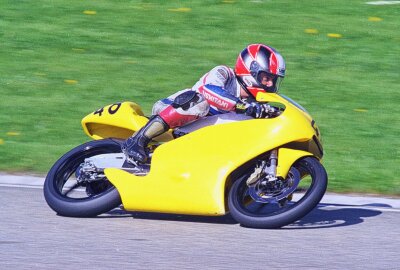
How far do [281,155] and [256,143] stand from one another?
198 millimetres

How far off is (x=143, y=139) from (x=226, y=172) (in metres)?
0.72

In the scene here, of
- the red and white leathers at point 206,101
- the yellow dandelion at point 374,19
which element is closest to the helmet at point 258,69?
the red and white leathers at point 206,101

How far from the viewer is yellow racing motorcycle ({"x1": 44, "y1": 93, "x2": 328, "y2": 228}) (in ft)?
23.5

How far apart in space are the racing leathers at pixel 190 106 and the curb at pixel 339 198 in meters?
1.33

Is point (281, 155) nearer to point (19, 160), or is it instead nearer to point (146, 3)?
A: point (19, 160)

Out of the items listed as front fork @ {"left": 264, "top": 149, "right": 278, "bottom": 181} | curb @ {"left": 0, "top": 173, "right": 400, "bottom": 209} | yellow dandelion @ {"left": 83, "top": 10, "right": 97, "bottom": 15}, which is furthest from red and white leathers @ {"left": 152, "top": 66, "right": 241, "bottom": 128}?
yellow dandelion @ {"left": 83, "top": 10, "right": 97, "bottom": 15}

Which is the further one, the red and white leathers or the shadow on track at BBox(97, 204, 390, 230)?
the shadow on track at BBox(97, 204, 390, 230)

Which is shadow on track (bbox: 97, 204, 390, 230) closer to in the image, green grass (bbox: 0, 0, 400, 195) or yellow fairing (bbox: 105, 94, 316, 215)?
yellow fairing (bbox: 105, 94, 316, 215)

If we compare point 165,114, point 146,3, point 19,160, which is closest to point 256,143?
point 165,114

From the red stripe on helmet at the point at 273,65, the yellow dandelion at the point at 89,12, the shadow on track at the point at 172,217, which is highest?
the red stripe on helmet at the point at 273,65

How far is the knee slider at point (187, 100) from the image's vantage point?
7.36 meters

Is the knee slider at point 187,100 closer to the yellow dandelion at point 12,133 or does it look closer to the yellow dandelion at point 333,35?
the yellow dandelion at point 12,133

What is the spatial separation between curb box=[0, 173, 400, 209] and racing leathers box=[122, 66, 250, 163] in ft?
4.36

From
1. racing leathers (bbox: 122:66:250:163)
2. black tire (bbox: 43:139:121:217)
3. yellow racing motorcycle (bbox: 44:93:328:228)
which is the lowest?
black tire (bbox: 43:139:121:217)
